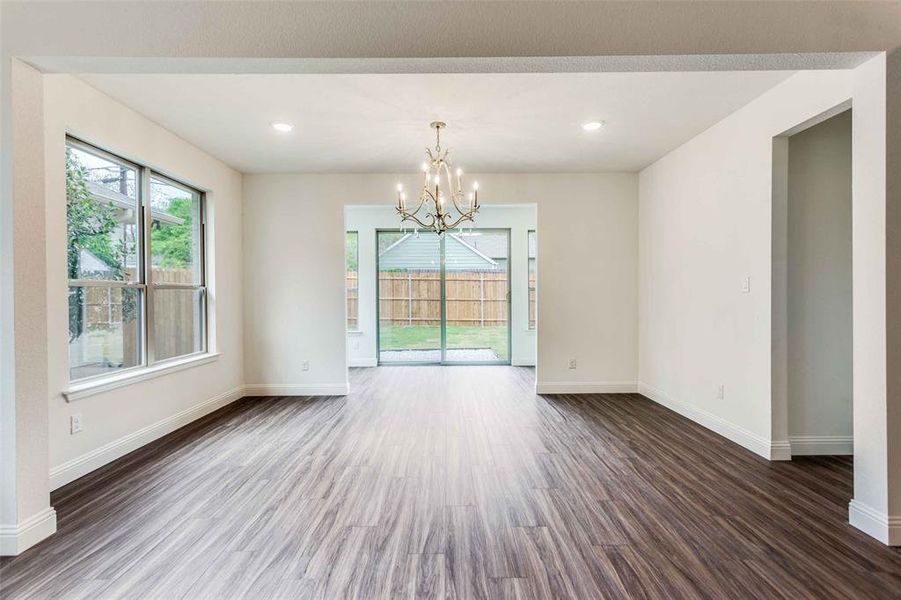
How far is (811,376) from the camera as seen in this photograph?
114 inches

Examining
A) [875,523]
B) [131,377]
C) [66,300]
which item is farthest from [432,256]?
[875,523]

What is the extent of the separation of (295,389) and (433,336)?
259 centimetres

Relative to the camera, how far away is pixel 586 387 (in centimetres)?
470

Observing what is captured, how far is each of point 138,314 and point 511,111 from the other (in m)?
3.34

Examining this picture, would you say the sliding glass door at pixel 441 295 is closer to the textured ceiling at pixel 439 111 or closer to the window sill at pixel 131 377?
the textured ceiling at pixel 439 111

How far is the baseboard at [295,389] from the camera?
4664 mm

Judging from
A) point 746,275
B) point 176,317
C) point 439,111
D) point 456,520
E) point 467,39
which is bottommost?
point 456,520

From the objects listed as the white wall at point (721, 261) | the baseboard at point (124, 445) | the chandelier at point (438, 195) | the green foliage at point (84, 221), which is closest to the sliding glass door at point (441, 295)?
the chandelier at point (438, 195)

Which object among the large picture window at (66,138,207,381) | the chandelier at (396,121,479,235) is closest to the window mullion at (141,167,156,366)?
the large picture window at (66,138,207,381)

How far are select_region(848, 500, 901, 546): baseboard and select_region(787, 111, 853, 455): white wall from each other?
99cm

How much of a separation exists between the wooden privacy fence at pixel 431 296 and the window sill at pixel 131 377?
298 centimetres

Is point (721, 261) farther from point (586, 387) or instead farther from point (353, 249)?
point (353, 249)

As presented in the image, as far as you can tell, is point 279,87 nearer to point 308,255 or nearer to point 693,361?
point 308,255

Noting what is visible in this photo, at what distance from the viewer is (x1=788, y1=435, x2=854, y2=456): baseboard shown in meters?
2.88
